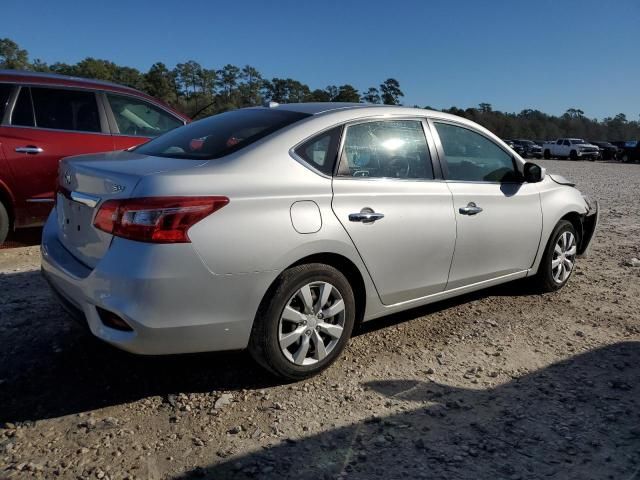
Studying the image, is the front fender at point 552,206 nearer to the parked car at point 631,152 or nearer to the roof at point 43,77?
the roof at point 43,77

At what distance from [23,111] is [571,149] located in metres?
47.0

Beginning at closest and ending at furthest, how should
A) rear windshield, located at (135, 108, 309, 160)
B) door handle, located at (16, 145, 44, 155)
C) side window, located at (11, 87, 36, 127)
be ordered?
rear windshield, located at (135, 108, 309, 160) → door handle, located at (16, 145, 44, 155) → side window, located at (11, 87, 36, 127)

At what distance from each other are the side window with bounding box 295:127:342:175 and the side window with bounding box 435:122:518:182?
1.01 metres

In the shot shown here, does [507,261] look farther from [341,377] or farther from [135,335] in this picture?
[135,335]

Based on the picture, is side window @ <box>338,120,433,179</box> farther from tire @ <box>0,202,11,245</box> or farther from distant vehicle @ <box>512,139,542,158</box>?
distant vehicle @ <box>512,139,542,158</box>

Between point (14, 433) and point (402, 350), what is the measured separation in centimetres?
235

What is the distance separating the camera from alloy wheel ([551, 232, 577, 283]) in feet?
16.5

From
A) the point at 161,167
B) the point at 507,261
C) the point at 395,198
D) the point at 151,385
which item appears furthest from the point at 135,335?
the point at 507,261

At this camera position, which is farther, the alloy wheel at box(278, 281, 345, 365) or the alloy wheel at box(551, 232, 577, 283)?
the alloy wheel at box(551, 232, 577, 283)

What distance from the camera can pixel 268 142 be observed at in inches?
125

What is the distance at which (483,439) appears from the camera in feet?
9.09

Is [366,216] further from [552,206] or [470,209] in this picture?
[552,206]

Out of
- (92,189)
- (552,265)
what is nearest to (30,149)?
(92,189)

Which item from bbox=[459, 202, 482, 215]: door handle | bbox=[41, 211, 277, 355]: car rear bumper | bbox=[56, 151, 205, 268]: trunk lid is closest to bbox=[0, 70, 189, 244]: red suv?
bbox=[56, 151, 205, 268]: trunk lid
